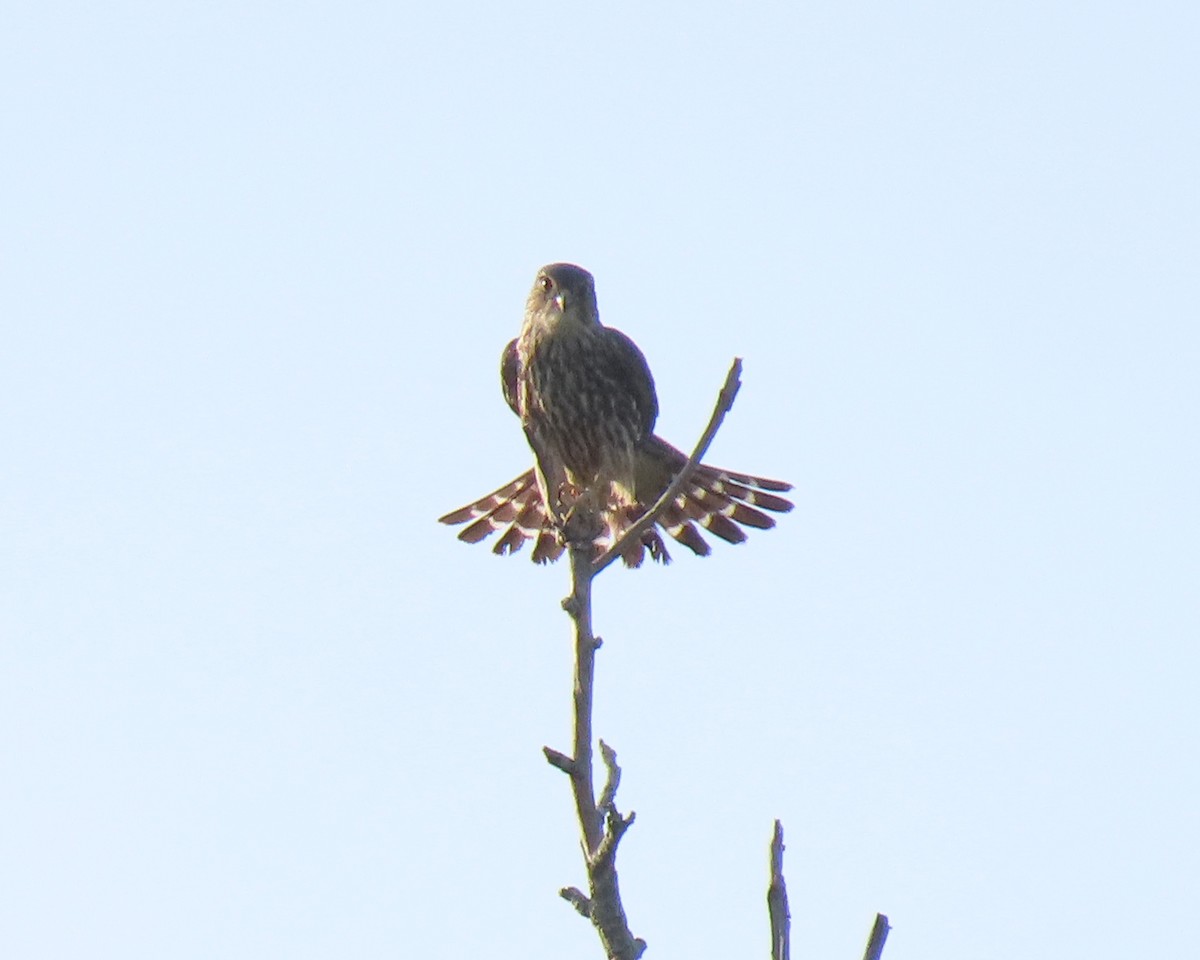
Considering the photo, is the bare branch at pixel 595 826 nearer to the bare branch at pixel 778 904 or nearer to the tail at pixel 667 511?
the bare branch at pixel 778 904

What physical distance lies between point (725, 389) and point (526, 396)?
372 cm

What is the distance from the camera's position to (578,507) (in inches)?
187

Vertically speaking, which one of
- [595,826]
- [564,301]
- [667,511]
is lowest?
[595,826]

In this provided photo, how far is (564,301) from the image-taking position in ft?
23.9

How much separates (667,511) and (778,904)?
4.67 meters

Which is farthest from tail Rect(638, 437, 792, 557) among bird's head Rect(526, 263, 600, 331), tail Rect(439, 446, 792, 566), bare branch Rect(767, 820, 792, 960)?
bare branch Rect(767, 820, 792, 960)

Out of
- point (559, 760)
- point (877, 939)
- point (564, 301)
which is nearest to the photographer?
point (877, 939)

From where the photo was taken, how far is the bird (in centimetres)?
710

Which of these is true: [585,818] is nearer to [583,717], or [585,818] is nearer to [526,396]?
[583,717]

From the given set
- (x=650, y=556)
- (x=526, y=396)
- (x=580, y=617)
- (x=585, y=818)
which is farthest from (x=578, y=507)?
(x=526, y=396)

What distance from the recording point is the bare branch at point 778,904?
264 centimetres

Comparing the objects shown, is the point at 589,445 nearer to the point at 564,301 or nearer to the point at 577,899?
the point at 564,301

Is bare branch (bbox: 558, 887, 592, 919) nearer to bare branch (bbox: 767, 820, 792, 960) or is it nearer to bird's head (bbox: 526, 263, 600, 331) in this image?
bare branch (bbox: 767, 820, 792, 960)

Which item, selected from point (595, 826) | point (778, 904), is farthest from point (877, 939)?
point (595, 826)
